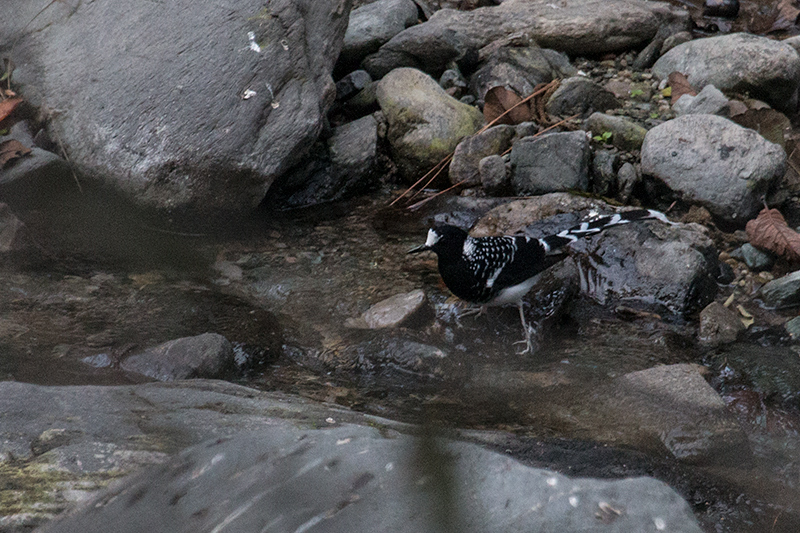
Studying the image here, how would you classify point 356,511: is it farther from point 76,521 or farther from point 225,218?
point 225,218

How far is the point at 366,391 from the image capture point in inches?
138

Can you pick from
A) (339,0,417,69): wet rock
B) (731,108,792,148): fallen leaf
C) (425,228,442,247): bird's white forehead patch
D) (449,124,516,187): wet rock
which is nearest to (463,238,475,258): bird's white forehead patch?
(425,228,442,247): bird's white forehead patch

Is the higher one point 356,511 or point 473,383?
point 356,511

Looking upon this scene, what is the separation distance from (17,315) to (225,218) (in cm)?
161

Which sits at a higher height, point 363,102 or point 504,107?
point 363,102

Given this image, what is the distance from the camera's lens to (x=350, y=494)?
1283 mm

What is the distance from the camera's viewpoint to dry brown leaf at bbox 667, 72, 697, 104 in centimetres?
620

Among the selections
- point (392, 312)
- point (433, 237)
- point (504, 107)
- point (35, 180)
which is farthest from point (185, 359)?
point (504, 107)

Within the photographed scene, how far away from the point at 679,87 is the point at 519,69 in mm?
1483

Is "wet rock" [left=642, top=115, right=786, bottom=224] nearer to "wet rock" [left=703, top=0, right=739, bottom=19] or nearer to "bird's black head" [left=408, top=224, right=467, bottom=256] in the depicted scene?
"bird's black head" [left=408, top=224, right=467, bottom=256]

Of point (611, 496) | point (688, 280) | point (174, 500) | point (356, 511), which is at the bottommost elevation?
point (688, 280)

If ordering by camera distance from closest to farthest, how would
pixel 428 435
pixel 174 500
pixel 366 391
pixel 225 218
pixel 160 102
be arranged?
pixel 428 435
pixel 174 500
pixel 366 391
pixel 160 102
pixel 225 218

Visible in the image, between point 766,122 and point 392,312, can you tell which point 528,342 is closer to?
point 392,312

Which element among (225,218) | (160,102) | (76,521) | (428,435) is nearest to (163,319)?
(225,218)
